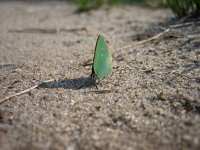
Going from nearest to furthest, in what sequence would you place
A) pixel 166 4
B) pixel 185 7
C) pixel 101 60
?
pixel 101 60 → pixel 185 7 → pixel 166 4

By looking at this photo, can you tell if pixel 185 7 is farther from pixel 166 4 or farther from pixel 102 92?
pixel 102 92

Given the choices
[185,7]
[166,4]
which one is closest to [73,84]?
[185,7]

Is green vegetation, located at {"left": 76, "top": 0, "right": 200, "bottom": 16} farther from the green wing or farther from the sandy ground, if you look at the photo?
the green wing

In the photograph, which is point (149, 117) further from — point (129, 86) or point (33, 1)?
point (33, 1)

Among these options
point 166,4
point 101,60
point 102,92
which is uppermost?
point 166,4

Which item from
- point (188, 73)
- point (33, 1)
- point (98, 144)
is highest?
point (33, 1)

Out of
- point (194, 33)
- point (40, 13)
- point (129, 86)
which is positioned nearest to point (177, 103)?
point (129, 86)
